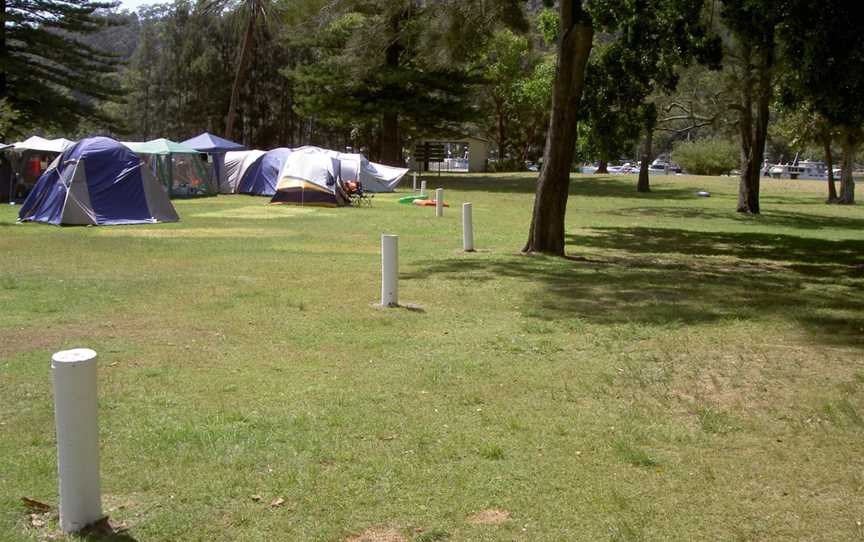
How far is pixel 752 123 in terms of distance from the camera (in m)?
28.2

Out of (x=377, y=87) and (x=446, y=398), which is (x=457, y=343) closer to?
(x=446, y=398)

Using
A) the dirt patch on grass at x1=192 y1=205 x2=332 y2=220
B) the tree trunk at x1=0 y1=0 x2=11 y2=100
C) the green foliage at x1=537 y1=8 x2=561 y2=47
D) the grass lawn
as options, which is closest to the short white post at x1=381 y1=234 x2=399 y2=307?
the grass lawn

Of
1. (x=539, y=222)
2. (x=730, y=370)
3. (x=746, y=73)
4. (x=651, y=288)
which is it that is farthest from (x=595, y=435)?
(x=746, y=73)

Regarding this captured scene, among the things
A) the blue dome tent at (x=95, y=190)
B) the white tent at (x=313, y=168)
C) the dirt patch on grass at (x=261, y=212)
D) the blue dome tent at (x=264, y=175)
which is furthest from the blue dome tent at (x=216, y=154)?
the blue dome tent at (x=95, y=190)

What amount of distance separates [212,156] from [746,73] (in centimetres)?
A: 2000

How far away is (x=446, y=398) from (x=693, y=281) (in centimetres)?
734

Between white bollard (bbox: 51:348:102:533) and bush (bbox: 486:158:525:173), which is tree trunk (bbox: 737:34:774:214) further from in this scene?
bush (bbox: 486:158:525:173)

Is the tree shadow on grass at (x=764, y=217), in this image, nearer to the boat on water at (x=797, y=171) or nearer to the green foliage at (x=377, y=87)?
the green foliage at (x=377, y=87)

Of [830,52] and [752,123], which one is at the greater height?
[752,123]

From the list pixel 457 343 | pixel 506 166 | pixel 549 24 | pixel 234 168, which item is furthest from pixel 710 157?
pixel 457 343

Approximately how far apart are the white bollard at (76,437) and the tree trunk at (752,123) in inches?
783

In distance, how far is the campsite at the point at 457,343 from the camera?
438 cm

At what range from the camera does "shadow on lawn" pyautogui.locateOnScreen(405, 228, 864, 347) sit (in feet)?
31.6

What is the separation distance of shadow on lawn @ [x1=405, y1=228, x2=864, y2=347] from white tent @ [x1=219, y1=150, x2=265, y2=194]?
17947 millimetres
